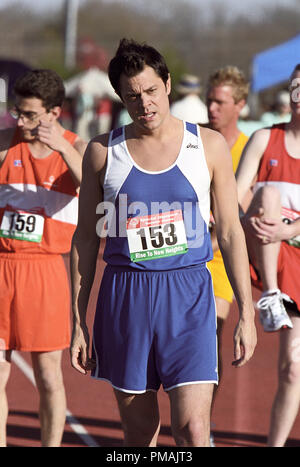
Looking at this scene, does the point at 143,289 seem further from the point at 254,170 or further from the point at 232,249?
the point at 254,170

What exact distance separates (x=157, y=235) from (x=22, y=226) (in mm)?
1362

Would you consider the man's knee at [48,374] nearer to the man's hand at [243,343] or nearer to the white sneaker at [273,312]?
the white sneaker at [273,312]

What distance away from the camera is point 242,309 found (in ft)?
11.0

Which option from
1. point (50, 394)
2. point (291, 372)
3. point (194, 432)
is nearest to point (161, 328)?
point (194, 432)

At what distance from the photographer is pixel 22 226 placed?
176 inches

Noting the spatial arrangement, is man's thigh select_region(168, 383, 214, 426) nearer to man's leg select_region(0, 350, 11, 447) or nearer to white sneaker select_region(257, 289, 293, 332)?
white sneaker select_region(257, 289, 293, 332)

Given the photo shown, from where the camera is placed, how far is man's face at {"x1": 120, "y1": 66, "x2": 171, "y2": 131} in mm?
3277

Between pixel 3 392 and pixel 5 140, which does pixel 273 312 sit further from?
pixel 5 140

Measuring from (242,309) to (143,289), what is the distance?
1.32ft

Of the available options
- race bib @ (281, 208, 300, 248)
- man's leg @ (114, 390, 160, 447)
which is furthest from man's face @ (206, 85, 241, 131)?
man's leg @ (114, 390, 160, 447)

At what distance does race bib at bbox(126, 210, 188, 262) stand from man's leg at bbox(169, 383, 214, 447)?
53 cm

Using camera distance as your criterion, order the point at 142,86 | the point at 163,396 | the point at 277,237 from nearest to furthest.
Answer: the point at 142,86, the point at 277,237, the point at 163,396

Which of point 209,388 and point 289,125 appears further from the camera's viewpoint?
point 289,125
